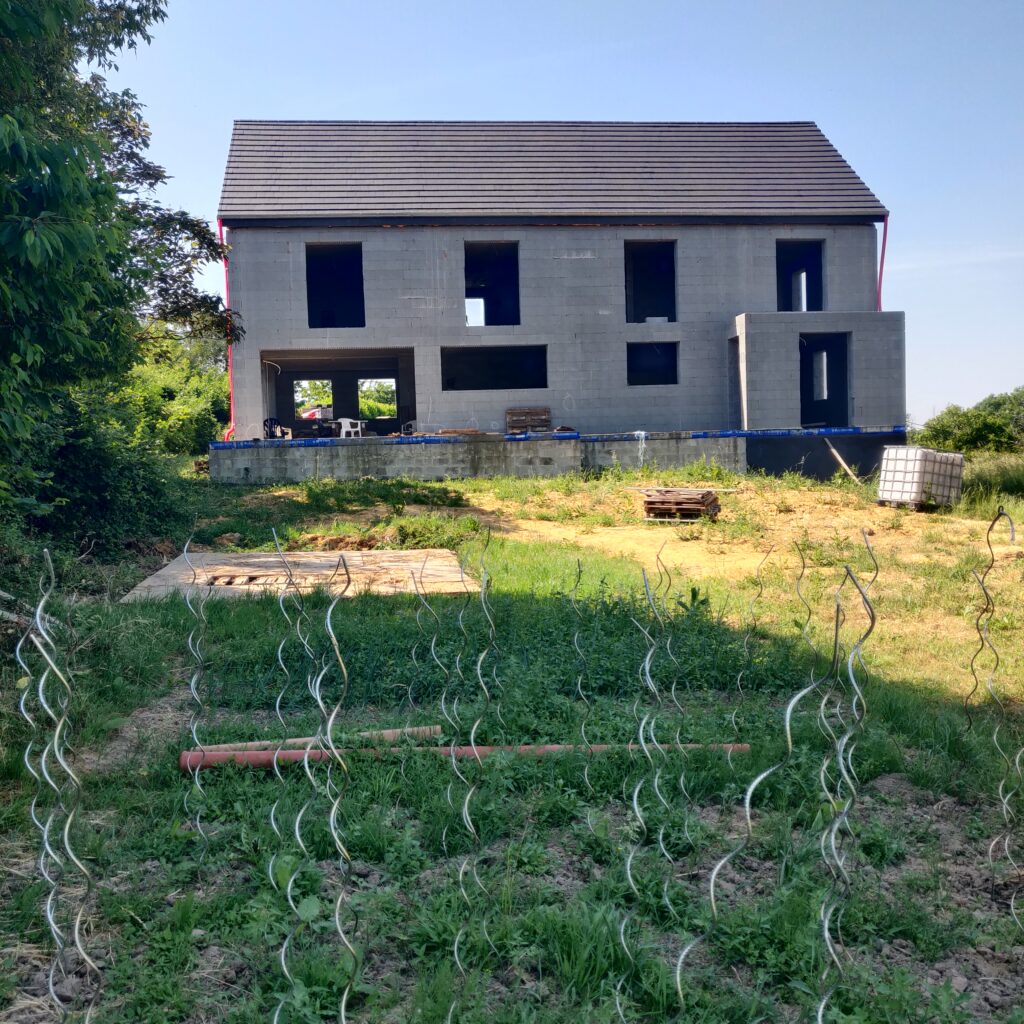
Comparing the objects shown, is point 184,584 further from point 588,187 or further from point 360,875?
point 588,187

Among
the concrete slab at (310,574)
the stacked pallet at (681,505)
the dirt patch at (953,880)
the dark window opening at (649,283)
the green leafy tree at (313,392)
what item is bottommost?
the dirt patch at (953,880)

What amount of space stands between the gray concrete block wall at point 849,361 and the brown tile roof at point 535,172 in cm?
302

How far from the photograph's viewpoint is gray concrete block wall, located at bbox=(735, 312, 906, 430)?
22.3 metres

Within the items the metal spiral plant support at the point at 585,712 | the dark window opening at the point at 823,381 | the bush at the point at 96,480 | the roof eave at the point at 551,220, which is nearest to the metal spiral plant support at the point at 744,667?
the metal spiral plant support at the point at 585,712

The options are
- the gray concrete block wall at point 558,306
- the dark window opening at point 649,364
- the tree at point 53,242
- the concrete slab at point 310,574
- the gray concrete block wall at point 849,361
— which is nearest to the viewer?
the tree at point 53,242

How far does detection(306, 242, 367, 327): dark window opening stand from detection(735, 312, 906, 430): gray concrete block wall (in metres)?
10.8

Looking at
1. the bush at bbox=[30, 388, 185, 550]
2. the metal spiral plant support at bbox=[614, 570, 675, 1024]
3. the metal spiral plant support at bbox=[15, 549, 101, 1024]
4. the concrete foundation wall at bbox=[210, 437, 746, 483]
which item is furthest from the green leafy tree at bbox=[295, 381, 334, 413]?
the metal spiral plant support at bbox=[15, 549, 101, 1024]

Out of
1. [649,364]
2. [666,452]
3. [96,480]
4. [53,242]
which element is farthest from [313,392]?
[53,242]

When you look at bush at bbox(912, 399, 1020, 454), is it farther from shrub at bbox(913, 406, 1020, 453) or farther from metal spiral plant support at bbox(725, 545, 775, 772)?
metal spiral plant support at bbox(725, 545, 775, 772)

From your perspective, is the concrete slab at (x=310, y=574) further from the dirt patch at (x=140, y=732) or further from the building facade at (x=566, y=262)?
the building facade at (x=566, y=262)

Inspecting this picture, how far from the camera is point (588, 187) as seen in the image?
2403 cm

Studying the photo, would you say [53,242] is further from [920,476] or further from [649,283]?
[649,283]

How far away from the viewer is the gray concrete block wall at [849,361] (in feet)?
73.0

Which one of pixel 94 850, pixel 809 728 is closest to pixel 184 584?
pixel 94 850
